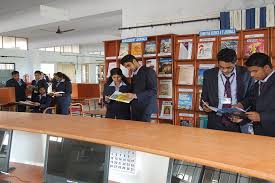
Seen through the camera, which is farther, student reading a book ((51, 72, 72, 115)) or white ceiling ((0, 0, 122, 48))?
white ceiling ((0, 0, 122, 48))

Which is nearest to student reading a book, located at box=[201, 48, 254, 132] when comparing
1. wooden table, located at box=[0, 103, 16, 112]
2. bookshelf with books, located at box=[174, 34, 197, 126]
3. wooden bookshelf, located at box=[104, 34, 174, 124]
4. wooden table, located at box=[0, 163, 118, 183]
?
wooden table, located at box=[0, 163, 118, 183]

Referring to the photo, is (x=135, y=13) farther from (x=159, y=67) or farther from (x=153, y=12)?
(x=159, y=67)

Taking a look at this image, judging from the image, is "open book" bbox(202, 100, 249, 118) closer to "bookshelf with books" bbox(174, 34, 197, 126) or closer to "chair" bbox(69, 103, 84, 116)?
"bookshelf with books" bbox(174, 34, 197, 126)

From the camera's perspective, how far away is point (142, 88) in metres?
3.72

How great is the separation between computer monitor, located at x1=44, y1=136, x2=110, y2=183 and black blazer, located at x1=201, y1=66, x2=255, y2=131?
4.51ft

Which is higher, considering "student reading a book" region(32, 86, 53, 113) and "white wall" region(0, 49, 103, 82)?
"white wall" region(0, 49, 103, 82)

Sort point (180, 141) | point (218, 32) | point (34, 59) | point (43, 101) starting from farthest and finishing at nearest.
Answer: point (34, 59)
point (43, 101)
point (218, 32)
point (180, 141)

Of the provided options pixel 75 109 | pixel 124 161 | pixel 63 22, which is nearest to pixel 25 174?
pixel 124 161

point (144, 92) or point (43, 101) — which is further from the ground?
point (144, 92)

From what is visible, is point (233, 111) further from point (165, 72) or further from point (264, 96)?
point (165, 72)

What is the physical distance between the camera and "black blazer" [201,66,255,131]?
2.84 meters

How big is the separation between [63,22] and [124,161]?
7.33m

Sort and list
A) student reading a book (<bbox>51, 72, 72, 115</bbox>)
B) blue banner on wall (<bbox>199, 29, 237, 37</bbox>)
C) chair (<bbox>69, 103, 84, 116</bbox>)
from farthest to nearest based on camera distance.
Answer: chair (<bbox>69, 103, 84, 116</bbox>)
student reading a book (<bbox>51, 72, 72, 115</bbox>)
blue banner on wall (<bbox>199, 29, 237, 37</bbox>)

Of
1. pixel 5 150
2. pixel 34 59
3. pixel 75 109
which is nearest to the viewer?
pixel 5 150
